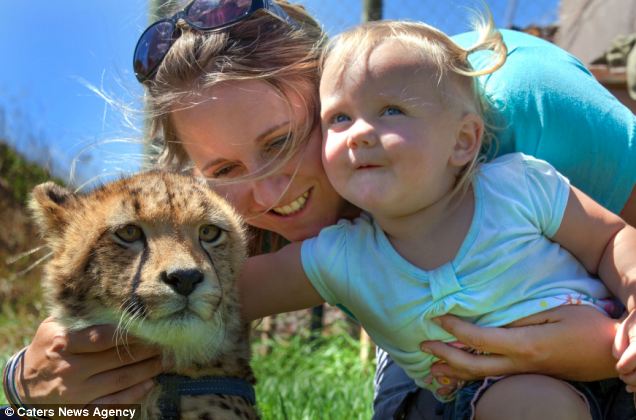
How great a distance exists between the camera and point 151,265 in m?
1.75

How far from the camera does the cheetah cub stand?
1737 millimetres

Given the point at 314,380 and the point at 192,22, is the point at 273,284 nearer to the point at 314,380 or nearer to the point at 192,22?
the point at 192,22

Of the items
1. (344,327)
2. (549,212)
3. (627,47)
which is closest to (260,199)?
(549,212)

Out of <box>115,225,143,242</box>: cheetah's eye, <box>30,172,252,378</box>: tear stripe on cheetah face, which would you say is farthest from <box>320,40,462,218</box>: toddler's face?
<box>115,225,143,242</box>: cheetah's eye

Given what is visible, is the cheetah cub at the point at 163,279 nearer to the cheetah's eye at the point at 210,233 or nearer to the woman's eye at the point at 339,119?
the cheetah's eye at the point at 210,233

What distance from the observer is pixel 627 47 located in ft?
16.8

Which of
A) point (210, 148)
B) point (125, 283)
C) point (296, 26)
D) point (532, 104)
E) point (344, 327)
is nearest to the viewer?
point (125, 283)

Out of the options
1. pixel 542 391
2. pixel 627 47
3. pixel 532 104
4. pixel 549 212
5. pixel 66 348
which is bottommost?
pixel 627 47

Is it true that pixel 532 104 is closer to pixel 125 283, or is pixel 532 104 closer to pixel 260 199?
pixel 260 199

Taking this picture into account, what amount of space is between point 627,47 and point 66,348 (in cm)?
441

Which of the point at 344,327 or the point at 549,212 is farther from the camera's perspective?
the point at 344,327

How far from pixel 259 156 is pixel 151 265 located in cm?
60

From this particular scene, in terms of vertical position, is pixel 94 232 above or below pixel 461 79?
below

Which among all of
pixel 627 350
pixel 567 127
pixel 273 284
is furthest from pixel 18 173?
pixel 627 350
